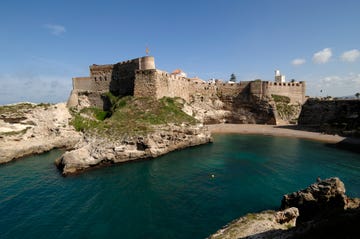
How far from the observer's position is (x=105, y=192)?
19.0 metres

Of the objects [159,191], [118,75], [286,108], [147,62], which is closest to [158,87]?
[147,62]

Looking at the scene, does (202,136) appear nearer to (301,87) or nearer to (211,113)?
(211,113)

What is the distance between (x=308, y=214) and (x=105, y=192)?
16.6 meters

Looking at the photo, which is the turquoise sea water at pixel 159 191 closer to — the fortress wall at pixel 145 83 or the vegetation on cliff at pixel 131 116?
the vegetation on cliff at pixel 131 116

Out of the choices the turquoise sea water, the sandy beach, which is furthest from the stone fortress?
the turquoise sea water

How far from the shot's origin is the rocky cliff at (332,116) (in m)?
41.2

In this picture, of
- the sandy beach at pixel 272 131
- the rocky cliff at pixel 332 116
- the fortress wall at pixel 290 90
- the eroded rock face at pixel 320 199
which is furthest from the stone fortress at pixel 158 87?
the eroded rock face at pixel 320 199

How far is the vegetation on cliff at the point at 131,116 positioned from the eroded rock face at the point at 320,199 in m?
21.4

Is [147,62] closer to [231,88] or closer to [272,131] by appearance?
[231,88]

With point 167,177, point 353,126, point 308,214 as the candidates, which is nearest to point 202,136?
point 167,177

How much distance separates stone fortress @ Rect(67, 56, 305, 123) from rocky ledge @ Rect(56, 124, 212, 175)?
10392mm

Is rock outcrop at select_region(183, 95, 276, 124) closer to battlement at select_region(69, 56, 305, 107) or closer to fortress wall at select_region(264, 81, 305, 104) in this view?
battlement at select_region(69, 56, 305, 107)

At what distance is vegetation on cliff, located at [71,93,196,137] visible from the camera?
30.2 meters

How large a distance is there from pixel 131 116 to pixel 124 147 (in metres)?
8.40
